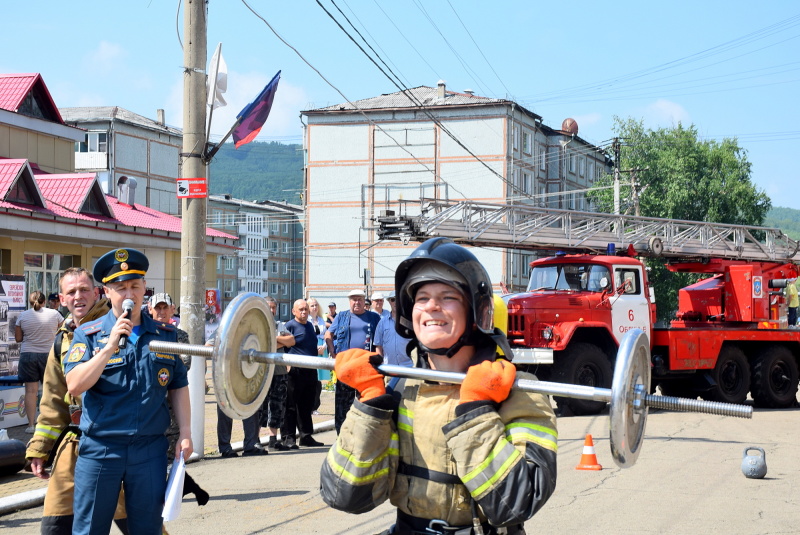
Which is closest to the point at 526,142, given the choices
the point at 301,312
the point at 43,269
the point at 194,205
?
the point at 43,269

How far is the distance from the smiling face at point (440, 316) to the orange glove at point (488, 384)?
211 mm

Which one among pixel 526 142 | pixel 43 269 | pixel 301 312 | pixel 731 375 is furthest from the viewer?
pixel 526 142

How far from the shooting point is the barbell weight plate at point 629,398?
2676mm

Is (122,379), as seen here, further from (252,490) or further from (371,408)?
(252,490)

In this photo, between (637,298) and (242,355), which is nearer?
(242,355)

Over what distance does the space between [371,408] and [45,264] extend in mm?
22913

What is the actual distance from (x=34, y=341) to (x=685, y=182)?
164 feet

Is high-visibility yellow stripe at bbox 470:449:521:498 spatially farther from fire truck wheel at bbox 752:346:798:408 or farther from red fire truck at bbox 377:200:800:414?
fire truck wheel at bbox 752:346:798:408

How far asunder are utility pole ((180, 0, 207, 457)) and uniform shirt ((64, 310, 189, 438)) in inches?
230

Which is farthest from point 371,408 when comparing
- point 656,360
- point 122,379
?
point 656,360

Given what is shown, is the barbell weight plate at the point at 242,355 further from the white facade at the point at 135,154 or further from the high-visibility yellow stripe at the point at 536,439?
the white facade at the point at 135,154

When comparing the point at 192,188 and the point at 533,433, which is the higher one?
the point at 192,188

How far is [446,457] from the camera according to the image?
281 centimetres

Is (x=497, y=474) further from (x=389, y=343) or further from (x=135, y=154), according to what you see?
(x=135, y=154)
